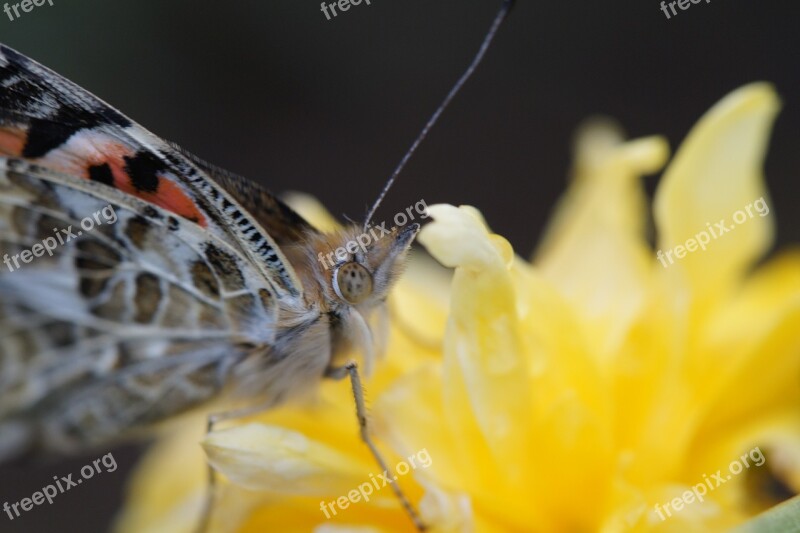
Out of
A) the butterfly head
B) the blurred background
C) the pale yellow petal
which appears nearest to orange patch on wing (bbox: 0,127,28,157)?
the butterfly head

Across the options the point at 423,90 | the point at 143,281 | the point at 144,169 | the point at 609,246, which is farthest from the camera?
the point at 423,90

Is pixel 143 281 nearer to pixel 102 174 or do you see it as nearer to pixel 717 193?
pixel 102 174

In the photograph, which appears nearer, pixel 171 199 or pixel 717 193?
pixel 171 199

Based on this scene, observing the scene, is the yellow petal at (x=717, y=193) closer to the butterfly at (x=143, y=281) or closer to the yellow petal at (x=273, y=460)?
the butterfly at (x=143, y=281)

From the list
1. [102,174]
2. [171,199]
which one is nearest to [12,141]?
[102,174]

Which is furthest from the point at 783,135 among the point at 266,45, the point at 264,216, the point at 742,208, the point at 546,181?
the point at 264,216

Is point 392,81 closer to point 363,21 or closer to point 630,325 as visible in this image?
point 363,21

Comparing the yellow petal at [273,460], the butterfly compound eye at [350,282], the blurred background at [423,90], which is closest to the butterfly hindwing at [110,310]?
the butterfly compound eye at [350,282]
